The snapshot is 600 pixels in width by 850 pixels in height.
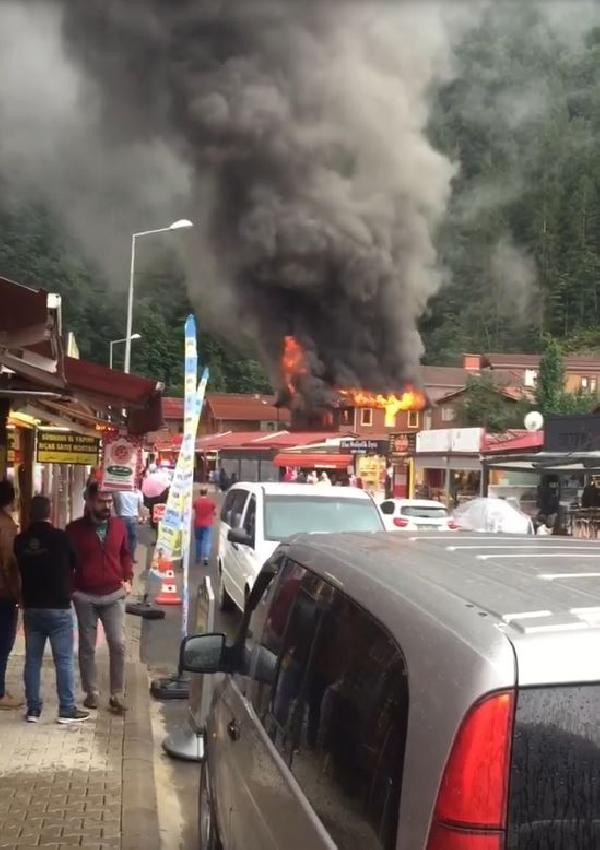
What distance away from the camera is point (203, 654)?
3.46m

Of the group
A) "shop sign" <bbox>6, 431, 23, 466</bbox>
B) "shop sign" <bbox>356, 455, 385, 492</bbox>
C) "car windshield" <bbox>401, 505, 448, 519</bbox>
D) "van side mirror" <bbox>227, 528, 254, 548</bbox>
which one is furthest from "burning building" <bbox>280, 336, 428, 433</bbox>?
"van side mirror" <bbox>227, 528, 254, 548</bbox>

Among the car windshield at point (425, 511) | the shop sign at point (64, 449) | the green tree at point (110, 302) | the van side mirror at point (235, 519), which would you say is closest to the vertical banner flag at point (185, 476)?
the van side mirror at point (235, 519)

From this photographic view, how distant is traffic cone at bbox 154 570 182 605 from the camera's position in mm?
11781

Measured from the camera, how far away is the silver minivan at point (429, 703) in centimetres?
144

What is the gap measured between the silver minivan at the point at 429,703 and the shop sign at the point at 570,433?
17720mm

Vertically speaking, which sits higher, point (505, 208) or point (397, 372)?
point (505, 208)

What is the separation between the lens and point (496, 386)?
2263 inches

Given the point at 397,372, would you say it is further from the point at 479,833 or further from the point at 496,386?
the point at 479,833

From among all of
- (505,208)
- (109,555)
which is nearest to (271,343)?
(505,208)

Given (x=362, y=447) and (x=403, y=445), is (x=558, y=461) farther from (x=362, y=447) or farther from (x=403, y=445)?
(x=362, y=447)

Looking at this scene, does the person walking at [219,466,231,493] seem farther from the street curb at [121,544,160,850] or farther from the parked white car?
the street curb at [121,544,160,850]

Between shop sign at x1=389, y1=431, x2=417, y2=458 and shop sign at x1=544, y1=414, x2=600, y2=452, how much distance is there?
399 inches

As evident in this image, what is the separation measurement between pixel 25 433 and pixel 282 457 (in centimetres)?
2112

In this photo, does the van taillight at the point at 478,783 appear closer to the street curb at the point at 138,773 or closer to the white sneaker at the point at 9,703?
the street curb at the point at 138,773
